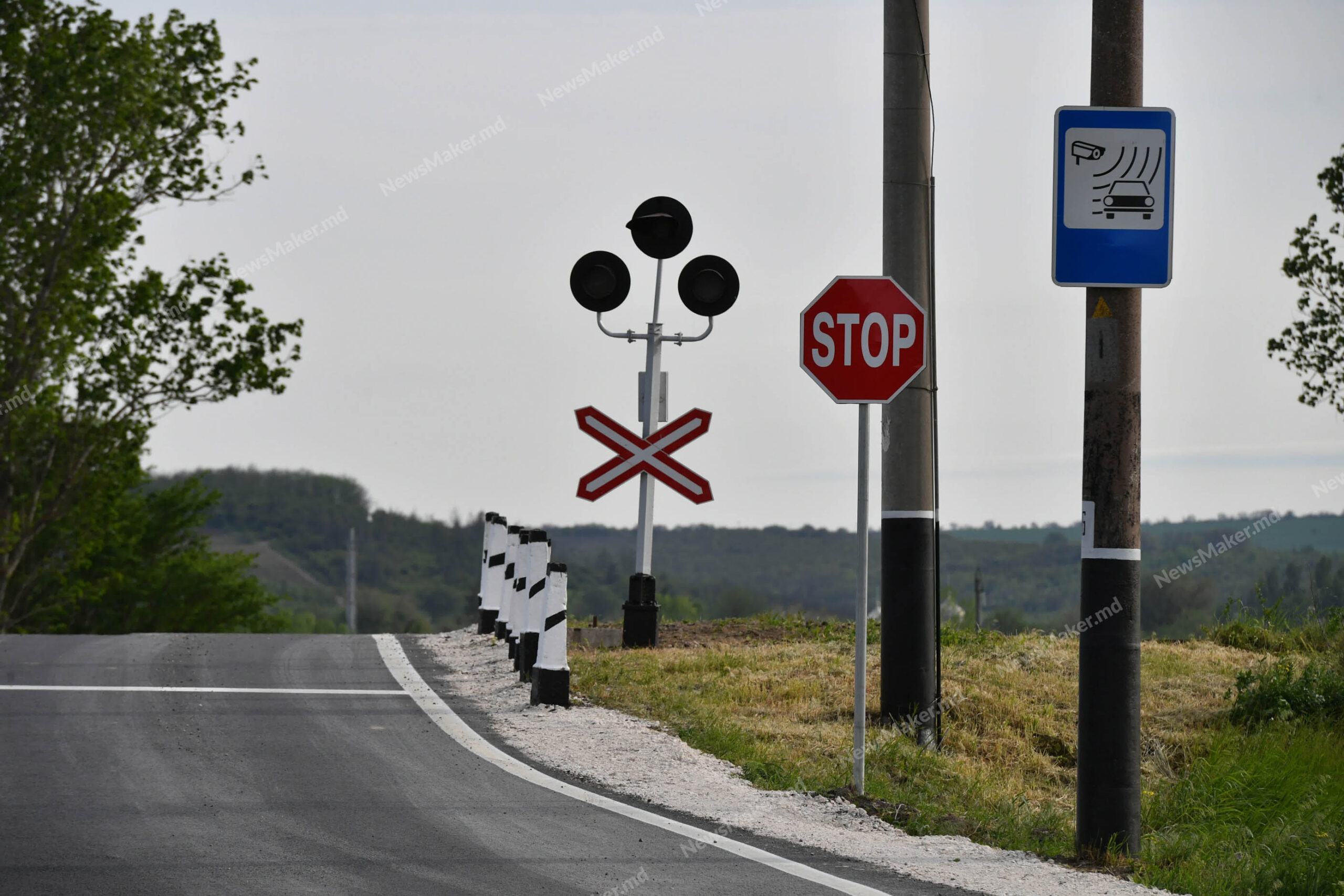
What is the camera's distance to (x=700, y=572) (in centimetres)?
8888

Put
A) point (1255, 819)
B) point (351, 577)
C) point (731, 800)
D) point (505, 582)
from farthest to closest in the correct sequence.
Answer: point (351, 577)
point (505, 582)
point (1255, 819)
point (731, 800)

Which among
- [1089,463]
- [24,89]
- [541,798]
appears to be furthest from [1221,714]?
[24,89]

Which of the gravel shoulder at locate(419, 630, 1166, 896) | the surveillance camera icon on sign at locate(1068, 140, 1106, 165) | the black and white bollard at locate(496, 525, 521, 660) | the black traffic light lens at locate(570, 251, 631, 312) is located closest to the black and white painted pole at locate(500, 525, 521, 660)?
the black and white bollard at locate(496, 525, 521, 660)

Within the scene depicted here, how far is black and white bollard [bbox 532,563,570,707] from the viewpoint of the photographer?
10.9 meters

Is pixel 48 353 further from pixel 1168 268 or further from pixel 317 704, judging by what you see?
pixel 1168 268

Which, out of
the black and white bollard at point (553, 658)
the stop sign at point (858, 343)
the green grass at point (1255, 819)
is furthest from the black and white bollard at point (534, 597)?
the green grass at point (1255, 819)

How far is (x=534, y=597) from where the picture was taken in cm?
1162

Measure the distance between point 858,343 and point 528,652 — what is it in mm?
4772

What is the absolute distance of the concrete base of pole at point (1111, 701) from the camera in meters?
7.31

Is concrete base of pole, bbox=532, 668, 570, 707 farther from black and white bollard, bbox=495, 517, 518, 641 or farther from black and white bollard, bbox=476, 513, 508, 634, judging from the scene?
black and white bollard, bbox=476, 513, 508, 634

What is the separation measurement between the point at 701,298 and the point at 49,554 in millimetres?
28388

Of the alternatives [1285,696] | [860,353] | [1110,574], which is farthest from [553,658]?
[1285,696]

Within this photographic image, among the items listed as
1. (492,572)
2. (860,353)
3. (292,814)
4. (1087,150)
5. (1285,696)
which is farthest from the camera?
(492,572)

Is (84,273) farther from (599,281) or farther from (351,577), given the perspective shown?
(351,577)
